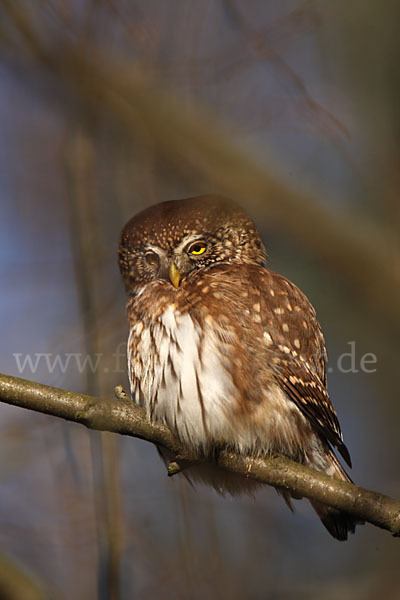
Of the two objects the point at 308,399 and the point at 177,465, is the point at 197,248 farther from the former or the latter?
the point at 177,465

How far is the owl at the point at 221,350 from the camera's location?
10.7ft

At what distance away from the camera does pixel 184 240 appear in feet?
12.3

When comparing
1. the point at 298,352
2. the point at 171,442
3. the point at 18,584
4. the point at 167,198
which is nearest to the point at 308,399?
the point at 298,352

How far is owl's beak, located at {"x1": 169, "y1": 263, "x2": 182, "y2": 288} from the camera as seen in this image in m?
3.56

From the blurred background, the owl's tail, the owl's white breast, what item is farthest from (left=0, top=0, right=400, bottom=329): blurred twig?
the owl's tail

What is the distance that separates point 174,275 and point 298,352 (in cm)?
76

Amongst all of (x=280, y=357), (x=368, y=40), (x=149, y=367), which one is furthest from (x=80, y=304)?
(x=368, y=40)

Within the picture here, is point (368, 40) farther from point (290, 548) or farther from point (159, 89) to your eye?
point (290, 548)

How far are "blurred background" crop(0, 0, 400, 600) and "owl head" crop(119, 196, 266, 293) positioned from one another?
13 centimetres

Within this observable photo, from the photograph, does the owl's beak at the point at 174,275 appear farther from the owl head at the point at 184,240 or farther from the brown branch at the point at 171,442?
the brown branch at the point at 171,442

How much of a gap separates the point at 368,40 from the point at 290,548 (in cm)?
400

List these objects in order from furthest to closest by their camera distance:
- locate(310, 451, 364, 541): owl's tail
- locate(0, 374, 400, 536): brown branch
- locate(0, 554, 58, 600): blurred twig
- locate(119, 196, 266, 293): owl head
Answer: locate(119, 196, 266, 293): owl head → locate(310, 451, 364, 541): owl's tail → locate(0, 554, 58, 600): blurred twig → locate(0, 374, 400, 536): brown branch

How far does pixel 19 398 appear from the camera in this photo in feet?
8.39

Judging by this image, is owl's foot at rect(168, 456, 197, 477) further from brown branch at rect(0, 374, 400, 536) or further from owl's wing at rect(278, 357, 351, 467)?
owl's wing at rect(278, 357, 351, 467)
